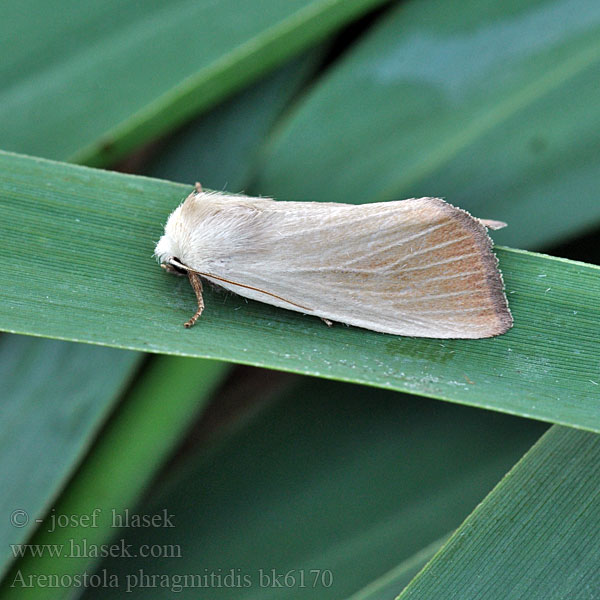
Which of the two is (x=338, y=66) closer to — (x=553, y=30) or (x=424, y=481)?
(x=553, y=30)

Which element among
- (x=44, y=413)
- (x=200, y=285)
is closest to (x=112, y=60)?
(x=200, y=285)

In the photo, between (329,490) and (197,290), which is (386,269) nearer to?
(197,290)

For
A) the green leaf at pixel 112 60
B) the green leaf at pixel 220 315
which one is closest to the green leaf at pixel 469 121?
the green leaf at pixel 112 60

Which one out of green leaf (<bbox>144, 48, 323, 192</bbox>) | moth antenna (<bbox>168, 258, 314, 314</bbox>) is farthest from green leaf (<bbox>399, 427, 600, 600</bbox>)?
green leaf (<bbox>144, 48, 323, 192</bbox>)

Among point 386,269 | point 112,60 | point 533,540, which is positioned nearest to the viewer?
point 533,540

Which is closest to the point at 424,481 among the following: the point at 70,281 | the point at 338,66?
the point at 70,281

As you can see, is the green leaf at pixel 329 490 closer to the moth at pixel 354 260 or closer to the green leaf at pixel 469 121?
the moth at pixel 354 260
